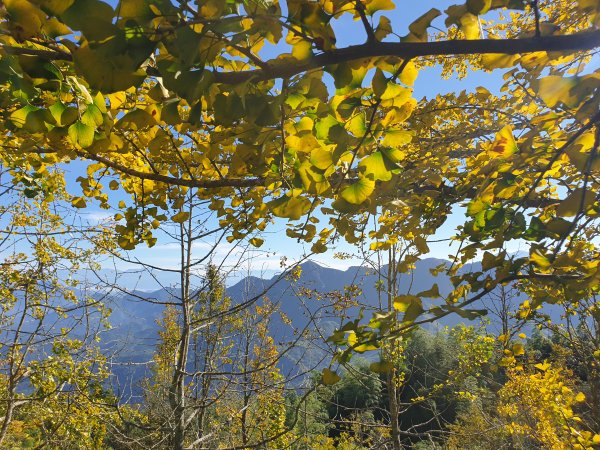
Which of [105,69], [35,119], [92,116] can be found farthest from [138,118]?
[105,69]

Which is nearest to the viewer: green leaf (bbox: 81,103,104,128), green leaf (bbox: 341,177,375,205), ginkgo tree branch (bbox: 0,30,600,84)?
ginkgo tree branch (bbox: 0,30,600,84)

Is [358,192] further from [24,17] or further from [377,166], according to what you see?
[24,17]

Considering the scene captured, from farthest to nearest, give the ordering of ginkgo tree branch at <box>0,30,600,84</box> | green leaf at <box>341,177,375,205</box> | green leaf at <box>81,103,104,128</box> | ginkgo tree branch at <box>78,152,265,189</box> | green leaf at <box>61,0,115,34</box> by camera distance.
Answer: ginkgo tree branch at <box>78,152,265,189</box> < green leaf at <box>341,177,375,205</box> < green leaf at <box>81,103,104,128</box> < ginkgo tree branch at <box>0,30,600,84</box> < green leaf at <box>61,0,115,34</box>

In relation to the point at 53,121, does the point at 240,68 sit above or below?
above

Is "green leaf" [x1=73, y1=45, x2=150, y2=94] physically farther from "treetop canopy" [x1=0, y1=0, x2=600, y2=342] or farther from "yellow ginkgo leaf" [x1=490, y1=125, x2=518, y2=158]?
"yellow ginkgo leaf" [x1=490, y1=125, x2=518, y2=158]

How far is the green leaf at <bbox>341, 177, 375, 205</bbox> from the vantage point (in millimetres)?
865

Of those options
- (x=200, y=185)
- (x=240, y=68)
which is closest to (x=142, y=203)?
(x=200, y=185)

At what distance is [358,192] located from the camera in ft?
2.87

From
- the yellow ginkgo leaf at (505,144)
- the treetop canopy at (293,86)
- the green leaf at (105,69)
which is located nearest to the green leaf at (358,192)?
the treetop canopy at (293,86)

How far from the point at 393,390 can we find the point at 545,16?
216 inches

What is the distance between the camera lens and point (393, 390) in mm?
6121

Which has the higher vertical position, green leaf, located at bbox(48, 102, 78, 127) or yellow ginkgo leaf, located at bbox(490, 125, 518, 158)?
yellow ginkgo leaf, located at bbox(490, 125, 518, 158)

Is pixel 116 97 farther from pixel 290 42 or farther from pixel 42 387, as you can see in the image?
pixel 42 387

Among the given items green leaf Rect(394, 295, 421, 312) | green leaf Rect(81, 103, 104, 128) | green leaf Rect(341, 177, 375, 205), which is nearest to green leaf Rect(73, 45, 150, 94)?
green leaf Rect(81, 103, 104, 128)
